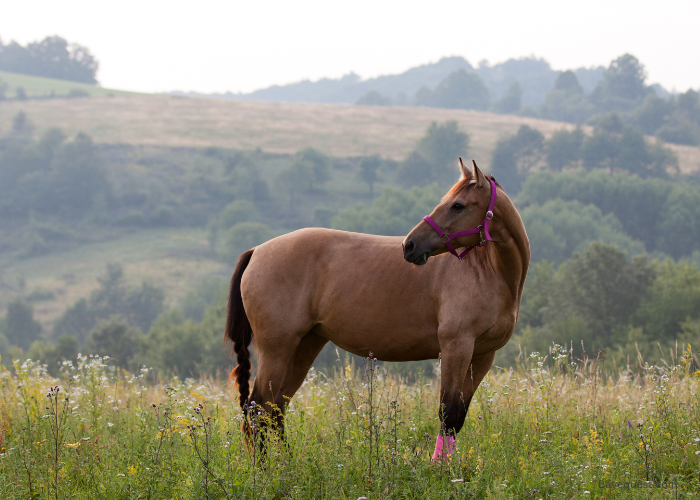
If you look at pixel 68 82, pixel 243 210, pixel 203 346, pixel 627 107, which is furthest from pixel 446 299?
pixel 627 107

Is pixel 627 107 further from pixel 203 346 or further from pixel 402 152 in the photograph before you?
pixel 203 346

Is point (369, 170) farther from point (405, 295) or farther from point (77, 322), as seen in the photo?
point (405, 295)

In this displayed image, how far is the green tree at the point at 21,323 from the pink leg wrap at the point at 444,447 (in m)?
75.8

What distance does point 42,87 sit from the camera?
466ft

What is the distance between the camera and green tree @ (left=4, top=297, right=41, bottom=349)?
6957 cm

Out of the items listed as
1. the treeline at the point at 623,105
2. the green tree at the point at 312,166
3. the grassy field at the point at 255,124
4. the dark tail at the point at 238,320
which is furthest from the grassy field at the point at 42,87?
the dark tail at the point at 238,320

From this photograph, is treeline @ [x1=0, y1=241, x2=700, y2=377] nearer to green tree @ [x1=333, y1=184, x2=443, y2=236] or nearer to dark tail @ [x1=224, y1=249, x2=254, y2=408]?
green tree @ [x1=333, y1=184, x2=443, y2=236]

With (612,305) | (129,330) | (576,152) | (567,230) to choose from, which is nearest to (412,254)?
(612,305)

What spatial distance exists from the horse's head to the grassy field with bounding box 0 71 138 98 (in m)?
152

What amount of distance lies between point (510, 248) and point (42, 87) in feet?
530

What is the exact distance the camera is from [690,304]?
4441 centimetres

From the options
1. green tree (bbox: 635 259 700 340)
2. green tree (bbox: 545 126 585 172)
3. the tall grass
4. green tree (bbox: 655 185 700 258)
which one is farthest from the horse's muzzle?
green tree (bbox: 545 126 585 172)

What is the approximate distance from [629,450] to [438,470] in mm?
1724

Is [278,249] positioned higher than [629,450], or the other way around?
[278,249]
